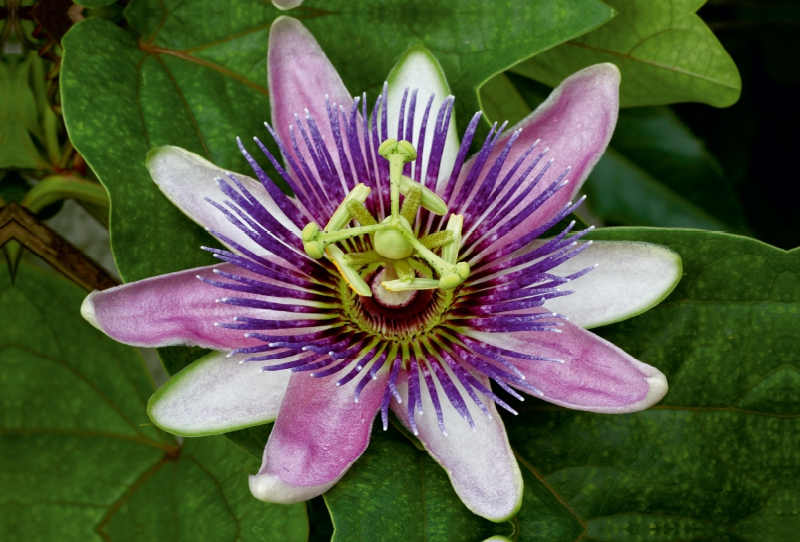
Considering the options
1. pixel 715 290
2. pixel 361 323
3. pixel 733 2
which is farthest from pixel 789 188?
pixel 361 323

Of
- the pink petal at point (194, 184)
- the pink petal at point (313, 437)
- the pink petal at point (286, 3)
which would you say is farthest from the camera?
the pink petal at point (286, 3)

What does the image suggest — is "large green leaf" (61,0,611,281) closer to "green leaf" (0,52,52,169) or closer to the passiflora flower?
the passiflora flower

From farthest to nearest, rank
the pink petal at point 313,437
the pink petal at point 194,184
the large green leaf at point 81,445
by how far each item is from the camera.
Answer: the large green leaf at point 81,445 → the pink petal at point 194,184 → the pink petal at point 313,437

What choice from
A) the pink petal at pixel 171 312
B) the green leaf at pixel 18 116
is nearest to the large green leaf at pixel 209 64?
the pink petal at pixel 171 312

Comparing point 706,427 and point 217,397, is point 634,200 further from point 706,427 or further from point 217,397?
point 217,397

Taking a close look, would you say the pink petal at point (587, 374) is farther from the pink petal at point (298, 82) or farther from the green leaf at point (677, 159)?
the green leaf at point (677, 159)

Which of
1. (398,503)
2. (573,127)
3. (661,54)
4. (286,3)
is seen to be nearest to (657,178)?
(661,54)

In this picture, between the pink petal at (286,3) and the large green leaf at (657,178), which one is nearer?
the pink petal at (286,3)
